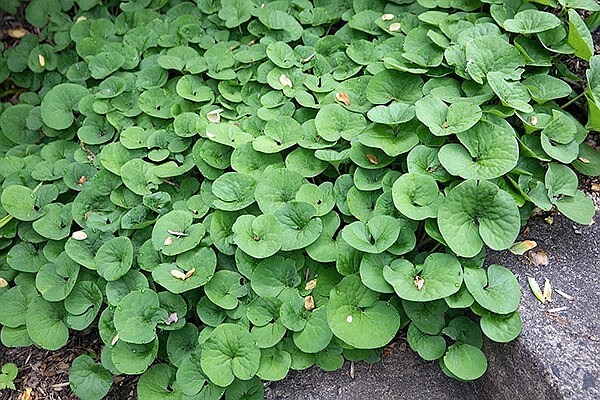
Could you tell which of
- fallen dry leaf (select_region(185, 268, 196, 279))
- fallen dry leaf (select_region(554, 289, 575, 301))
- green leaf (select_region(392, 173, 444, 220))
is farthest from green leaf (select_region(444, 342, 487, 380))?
fallen dry leaf (select_region(185, 268, 196, 279))

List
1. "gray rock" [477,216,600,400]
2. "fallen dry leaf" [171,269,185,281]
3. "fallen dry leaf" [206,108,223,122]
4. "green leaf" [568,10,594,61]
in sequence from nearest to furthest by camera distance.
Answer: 1. "gray rock" [477,216,600,400]
2. "fallen dry leaf" [171,269,185,281]
3. "green leaf" [568,10,594,61]
4. "fallen dry leaf" [206,108,223,122]

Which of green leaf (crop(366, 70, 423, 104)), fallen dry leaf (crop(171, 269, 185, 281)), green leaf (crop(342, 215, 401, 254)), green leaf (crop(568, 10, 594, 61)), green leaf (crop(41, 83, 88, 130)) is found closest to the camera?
green leaf (crop(342, 215, 401, 254))

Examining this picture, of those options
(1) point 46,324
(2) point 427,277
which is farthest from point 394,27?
(1) point 46,324

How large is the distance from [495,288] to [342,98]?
0.80m

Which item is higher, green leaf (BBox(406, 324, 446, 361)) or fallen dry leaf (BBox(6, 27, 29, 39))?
fallen dry leaf (BBox(6, 27, 29, 39))

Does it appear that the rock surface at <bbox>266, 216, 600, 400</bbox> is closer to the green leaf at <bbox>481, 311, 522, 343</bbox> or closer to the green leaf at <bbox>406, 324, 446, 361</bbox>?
the green leaf at <bbox>481, 311, 522, 343</bbox>

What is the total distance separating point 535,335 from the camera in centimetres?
158

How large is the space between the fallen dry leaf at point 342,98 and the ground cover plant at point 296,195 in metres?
0.02

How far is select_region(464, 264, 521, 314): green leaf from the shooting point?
5.19 feet

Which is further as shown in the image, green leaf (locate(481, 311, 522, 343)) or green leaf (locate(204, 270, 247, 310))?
green leaf (locate(204, 270, 247, 310))

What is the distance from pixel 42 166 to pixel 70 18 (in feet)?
3.30

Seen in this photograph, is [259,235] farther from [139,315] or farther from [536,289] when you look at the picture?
[536,289]

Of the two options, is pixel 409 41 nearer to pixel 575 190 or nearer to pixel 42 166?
pixel 575 190

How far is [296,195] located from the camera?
1797 mm
